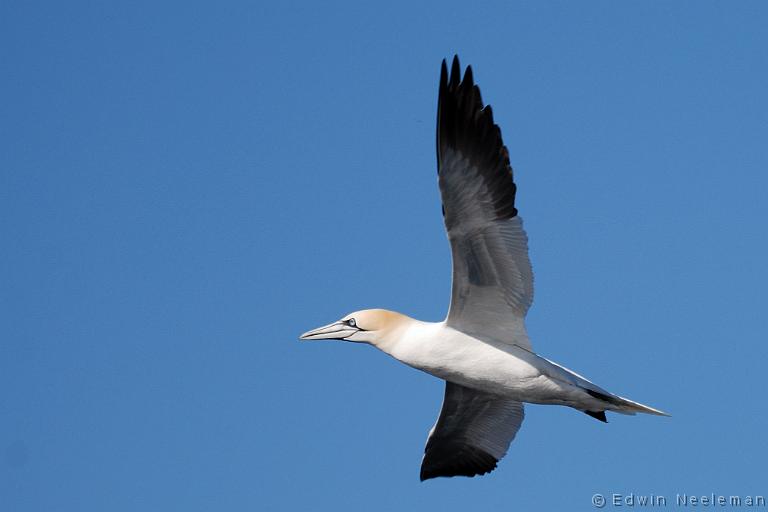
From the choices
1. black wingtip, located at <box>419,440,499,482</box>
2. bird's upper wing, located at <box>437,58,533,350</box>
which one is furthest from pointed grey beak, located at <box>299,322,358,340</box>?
black wingtip, located at <box>419,440,499,482</box>

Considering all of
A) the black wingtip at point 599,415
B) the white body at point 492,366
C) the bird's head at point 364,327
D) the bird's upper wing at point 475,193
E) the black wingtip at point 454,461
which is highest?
the bird's upper wing at point 475,193

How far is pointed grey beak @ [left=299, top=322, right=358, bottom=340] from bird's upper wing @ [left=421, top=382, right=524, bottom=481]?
4.69 ft

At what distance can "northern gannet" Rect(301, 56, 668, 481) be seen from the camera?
10016 mm

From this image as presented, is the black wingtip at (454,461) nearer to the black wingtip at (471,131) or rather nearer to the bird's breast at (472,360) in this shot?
the bird's breast at (472,360)

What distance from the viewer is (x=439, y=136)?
10.1 m

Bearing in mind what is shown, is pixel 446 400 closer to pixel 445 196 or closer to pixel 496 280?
pixel 496 280

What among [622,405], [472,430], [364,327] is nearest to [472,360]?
[364,327]

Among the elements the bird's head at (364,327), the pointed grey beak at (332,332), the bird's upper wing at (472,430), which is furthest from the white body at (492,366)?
the bird's upper wing at (472,430)

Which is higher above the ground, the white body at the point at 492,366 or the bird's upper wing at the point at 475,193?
the bird's upper wing at the point at 475,193

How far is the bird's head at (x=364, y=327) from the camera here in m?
11.4

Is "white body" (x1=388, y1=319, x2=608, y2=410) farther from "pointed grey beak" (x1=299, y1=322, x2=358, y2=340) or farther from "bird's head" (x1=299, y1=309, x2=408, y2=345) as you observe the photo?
"pointed grey beak" (x1=299, y1=322, x2=358, y2=340)

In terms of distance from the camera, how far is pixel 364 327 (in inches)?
455

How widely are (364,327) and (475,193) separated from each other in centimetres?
224

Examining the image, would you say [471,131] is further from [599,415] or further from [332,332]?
[599,415]
